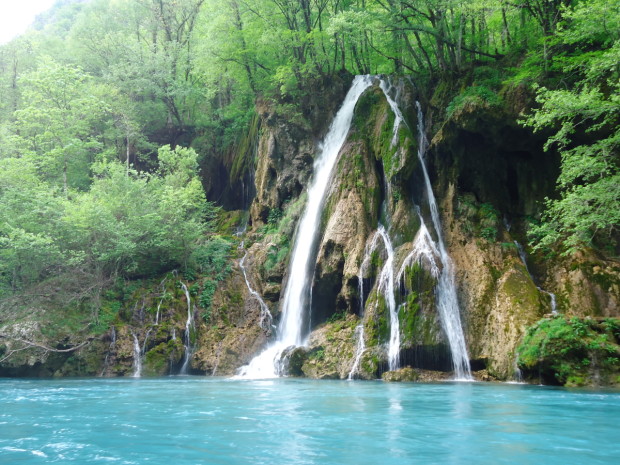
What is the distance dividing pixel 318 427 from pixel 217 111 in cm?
2556

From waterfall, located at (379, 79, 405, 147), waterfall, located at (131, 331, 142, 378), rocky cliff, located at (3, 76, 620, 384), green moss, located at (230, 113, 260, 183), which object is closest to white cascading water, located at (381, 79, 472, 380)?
rocky cliff, located at (3, 76, 620, 384)

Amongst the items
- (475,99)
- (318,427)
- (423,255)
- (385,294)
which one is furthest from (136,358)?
(475,99)

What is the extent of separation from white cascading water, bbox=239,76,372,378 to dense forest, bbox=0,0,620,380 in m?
1.76

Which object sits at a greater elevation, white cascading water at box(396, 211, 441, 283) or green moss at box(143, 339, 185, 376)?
white cascading water at box(396, 211, 441, 283)

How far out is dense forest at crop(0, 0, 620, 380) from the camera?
12.9 meters

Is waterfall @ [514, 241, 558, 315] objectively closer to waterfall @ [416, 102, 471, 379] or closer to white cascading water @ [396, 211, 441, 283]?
waterfall @ [416, 102, 471, 379]

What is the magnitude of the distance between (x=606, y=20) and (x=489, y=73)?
544 centimetres

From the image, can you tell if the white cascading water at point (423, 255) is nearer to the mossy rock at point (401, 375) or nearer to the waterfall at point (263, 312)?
the mossy rock at point (401, 375)

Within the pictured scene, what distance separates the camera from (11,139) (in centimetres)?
2223

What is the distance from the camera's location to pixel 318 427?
632 cm

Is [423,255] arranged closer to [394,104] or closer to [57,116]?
[394,104]

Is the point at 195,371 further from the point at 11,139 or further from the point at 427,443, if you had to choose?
the point at 11,139

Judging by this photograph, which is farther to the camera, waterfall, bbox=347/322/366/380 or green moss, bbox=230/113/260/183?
green moss, bbox=230/113/260/183

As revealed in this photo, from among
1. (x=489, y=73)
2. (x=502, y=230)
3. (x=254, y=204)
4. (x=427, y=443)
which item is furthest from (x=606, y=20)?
(x=254, y=204)
